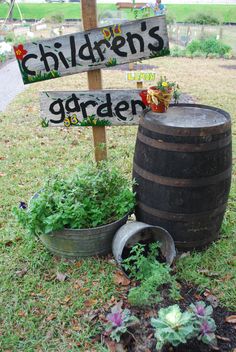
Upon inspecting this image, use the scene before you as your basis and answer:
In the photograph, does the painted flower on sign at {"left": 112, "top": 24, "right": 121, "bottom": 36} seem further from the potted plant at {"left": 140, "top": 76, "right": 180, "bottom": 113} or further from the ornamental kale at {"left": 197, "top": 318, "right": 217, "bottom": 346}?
the ornamental kale at {"left": 197, "top": 318, "right": 217, "bottom": 346}

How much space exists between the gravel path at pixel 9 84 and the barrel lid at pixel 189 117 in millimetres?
5380

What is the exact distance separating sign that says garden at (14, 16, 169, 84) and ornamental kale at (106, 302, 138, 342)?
Answer: 75.8 inches

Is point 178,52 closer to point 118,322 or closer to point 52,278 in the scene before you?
point 52,278

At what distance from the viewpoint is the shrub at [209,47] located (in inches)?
575

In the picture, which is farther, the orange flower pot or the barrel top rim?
the orange flower pot

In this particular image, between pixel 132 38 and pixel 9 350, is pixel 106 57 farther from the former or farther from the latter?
pixel 9 350

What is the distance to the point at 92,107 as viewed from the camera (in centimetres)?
300

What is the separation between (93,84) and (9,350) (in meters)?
2.16

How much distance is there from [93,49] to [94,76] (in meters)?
0.25

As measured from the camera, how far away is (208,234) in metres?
2.87

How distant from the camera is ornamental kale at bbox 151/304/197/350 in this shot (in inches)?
73.0

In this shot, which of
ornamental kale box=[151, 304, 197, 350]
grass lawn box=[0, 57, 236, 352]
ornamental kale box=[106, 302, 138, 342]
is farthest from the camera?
grass lawn box=[0, 57, 236, 352]

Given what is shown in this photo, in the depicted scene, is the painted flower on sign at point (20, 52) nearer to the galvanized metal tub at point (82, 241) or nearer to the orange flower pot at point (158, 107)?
the orange flower pot at point (158, 107)

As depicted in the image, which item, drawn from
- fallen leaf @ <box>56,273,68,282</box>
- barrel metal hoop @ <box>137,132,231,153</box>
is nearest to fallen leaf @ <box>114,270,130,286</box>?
fallen leaf @ <box>56,273,68,282</box>
